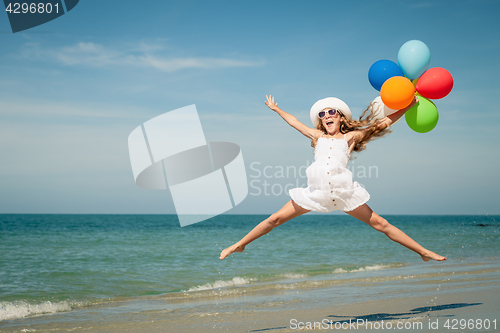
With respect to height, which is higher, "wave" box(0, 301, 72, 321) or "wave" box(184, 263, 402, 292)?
"wave" box(0, 301, 72, 321)

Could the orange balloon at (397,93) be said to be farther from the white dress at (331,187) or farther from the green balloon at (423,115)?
the white dress at (331,187)

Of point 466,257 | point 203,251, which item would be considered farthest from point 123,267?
point 466,257

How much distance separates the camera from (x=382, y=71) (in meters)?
4.95

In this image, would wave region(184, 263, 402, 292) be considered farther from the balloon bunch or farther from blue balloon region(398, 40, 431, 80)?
blue balloon region(398, 40, 431, 80)

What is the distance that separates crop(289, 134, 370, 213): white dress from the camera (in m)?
4.37

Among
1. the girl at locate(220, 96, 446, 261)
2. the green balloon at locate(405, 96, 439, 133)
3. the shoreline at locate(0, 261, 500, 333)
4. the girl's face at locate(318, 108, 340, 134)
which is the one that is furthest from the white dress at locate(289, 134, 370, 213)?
the shoreline at locate(0, 261, 500, 333)

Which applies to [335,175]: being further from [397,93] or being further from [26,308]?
[26,308]

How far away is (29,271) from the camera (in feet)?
34.8

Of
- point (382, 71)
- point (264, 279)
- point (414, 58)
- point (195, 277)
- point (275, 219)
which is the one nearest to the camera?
point (275, 219)

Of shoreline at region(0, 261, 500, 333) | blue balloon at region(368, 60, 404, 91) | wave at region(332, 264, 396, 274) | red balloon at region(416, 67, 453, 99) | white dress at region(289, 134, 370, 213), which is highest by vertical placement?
blue balloon at region(368, 60, 404, 91)

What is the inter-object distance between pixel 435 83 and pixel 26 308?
7.06 metres

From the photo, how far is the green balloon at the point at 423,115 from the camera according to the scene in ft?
15.8

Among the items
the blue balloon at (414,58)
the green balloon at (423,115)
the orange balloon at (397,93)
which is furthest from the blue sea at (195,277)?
the blue balloon at (414,58)

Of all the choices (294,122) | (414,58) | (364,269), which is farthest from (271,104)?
(364,269)
